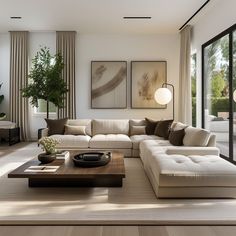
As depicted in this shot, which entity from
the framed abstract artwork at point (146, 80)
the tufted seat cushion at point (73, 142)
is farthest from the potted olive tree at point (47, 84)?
the framed abstract artwork at point (146, 80)

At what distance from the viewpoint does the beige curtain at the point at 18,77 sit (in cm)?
820

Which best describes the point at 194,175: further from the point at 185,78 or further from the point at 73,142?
the point at 185,78

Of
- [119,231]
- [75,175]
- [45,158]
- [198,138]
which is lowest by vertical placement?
[119,231]

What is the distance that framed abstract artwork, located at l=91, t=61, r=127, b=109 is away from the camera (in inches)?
328

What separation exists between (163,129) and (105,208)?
3234 millimetres

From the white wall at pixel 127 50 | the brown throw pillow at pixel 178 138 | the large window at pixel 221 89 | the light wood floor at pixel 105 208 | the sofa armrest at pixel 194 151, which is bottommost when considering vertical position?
the light wood floor at pixel 105 208

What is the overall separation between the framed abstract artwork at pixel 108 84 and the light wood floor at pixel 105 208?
14.5 ft

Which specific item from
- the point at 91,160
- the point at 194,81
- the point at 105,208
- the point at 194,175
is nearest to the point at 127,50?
the point at 194,81

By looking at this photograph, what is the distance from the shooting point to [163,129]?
6.11 meters

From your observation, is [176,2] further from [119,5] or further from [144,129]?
[144,129]

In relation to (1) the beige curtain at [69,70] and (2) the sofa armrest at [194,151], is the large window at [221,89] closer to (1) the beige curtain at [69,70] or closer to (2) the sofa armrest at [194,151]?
(2) the sofa armrest at [194,151]

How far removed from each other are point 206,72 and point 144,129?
200 cm

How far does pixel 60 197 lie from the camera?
137 inches

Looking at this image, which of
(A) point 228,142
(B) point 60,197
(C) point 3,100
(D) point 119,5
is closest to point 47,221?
(B) point 60,197
